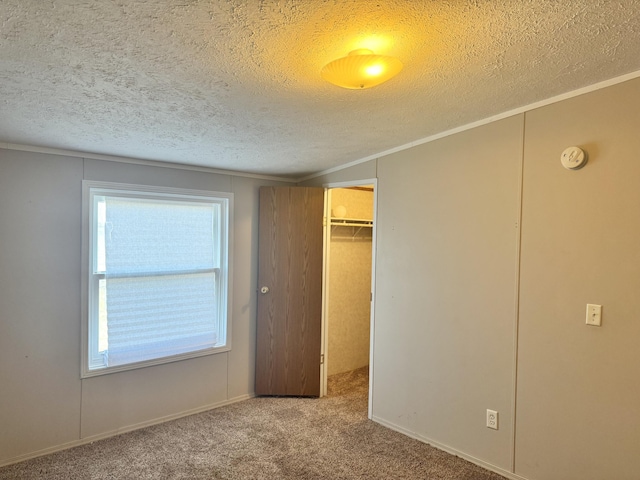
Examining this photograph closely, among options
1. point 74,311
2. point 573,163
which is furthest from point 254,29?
point 74,311

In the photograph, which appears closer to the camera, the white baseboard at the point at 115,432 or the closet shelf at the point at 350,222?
the white baseboard at the point at 115,432

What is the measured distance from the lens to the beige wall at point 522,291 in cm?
185

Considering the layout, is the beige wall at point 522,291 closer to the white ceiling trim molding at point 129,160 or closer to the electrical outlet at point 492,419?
the electrical outlet at point 492,419

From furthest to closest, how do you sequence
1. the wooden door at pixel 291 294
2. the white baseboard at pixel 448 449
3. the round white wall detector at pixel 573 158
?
the wooden door at pixel 291 294 < the white baseboard at pixel 448 449 < the round white wall detector at pixel 573 158

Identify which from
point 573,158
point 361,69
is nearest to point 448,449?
point 573,158

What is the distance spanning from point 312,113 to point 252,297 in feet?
7.12

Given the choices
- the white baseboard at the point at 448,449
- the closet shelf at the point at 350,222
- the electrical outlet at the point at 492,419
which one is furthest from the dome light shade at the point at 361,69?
the closet shelf at the point at 350,222

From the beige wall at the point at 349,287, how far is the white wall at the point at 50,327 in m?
1.79

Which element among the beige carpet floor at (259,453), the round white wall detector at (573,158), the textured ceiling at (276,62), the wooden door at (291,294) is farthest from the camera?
the wooden door at (291,294)

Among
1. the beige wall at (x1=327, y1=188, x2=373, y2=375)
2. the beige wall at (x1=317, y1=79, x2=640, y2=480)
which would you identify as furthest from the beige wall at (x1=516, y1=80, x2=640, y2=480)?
the beige wall at (x1=327, y1=188, x2=373, y2=375)

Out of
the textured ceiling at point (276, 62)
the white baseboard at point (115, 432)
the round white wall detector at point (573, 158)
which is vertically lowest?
A: the white baseboard at point (115, 432)

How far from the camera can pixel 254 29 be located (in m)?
1.29

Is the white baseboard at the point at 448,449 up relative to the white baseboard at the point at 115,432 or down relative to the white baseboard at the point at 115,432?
up

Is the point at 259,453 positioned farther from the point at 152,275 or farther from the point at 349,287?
the point at 349,287
